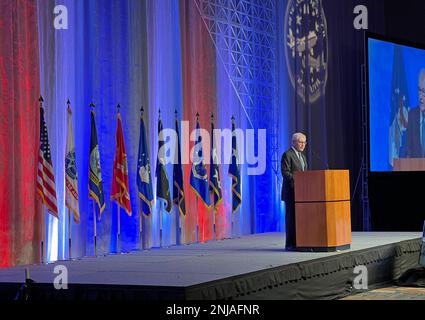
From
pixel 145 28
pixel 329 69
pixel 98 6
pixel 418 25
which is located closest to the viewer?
pixel 98 6

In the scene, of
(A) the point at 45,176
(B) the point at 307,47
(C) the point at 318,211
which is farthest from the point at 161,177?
(B) the point at 307,47

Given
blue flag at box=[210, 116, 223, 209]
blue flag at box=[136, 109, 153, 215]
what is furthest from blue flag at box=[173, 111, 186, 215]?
blue flag at box=[210, 116, 223, 209]

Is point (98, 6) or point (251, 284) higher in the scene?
point (98, 6)

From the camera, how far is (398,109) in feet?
46.1

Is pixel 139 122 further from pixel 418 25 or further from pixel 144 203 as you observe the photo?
pixel 418 25

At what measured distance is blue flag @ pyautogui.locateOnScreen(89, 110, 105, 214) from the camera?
8469mm

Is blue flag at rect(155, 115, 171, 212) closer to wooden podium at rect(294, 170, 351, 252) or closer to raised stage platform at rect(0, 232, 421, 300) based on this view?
raised stage platform at rect(0, 232, 421, 300)

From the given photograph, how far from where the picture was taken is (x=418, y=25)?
1549cm

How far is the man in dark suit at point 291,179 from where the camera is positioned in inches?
330

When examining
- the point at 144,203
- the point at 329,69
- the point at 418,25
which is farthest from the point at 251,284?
the point at 418,25

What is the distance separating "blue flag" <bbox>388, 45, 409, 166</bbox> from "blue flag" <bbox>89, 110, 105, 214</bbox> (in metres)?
6.77

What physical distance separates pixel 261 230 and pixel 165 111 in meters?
2.98

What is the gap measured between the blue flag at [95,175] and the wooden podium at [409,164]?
689 centimetres

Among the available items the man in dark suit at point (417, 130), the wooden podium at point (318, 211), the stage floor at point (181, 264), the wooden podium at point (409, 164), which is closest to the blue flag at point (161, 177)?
the stage floor at point (181, 264)
